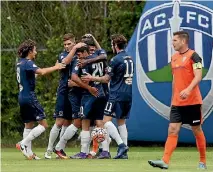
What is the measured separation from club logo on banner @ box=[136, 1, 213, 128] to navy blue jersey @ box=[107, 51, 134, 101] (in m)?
3.64

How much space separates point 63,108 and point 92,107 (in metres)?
0.81

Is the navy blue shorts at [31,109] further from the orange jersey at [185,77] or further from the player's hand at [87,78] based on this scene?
the orange jersey at [185,77]

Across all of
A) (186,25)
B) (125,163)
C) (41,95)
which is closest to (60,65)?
(125,163)

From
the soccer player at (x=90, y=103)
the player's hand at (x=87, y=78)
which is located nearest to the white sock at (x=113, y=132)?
the soccer player at (x=90, y=103)

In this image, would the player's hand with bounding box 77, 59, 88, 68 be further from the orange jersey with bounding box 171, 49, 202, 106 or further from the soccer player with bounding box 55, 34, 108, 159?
the orange jersey with bounding box 171, 49, 202, 106

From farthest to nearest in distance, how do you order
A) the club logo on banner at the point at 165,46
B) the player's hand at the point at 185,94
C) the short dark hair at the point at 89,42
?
the club logo on banner at the point at 165,46
the short dark hair at the point at 89,42
the player's hand at the point at 185,94

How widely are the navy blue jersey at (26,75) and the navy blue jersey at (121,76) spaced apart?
46.7 inches

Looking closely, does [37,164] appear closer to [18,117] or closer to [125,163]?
[125,163]

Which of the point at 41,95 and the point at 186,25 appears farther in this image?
the point at 41,95

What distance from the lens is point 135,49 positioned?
1722 cm

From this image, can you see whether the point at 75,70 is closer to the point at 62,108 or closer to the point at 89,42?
the point at 89,42

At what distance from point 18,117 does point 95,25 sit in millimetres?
2814

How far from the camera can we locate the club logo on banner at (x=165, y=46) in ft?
54.1

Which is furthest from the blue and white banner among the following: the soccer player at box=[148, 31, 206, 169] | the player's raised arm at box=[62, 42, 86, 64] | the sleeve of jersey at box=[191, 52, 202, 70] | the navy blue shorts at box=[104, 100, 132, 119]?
the sleeve of jersey at box=[191, 52, 202, 70]
